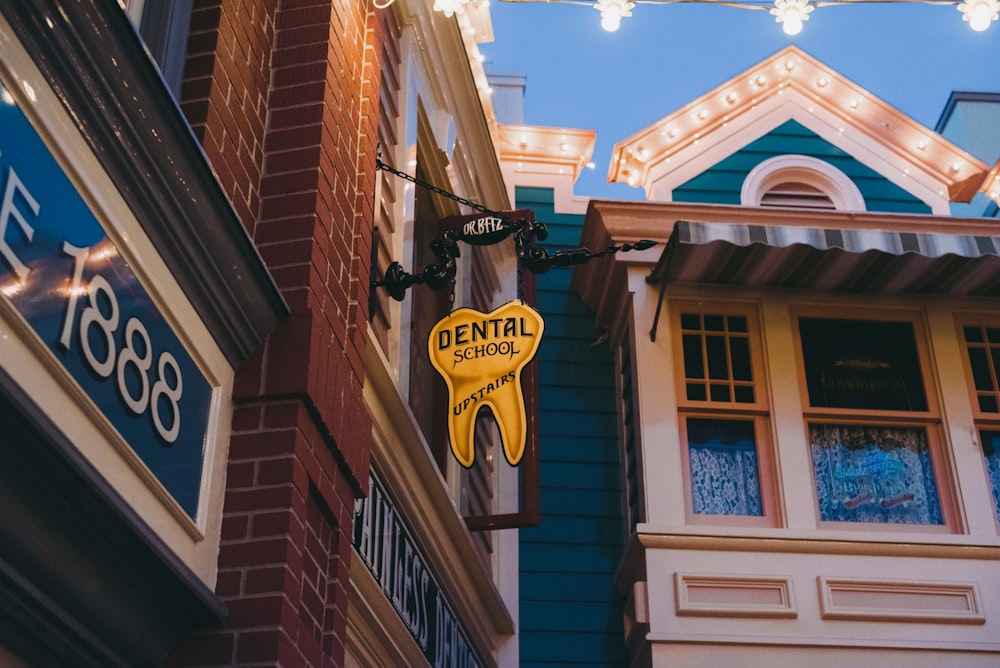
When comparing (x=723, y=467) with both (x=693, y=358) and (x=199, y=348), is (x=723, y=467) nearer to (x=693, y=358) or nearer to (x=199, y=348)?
(x=693, y=358)

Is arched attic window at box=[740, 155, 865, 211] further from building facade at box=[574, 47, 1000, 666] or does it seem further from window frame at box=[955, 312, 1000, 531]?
window frame at box=[955, 312, 1000, 531]

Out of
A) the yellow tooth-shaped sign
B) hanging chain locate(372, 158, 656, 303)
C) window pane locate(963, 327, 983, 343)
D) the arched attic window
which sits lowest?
the yellow tooth-shaped sign

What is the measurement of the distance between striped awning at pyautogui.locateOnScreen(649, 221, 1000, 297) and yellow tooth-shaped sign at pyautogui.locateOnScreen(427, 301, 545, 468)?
2.77m

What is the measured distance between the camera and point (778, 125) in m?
12.0

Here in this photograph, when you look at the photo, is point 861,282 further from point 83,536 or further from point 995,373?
point 83,536

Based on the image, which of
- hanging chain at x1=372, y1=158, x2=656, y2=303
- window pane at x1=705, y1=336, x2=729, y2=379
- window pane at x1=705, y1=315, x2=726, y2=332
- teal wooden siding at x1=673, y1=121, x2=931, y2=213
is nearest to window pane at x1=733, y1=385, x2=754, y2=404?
window pane at x1=705, y1=336, x2=729, y2=379

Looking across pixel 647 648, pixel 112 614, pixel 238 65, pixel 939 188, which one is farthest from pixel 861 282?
pixel 112 614

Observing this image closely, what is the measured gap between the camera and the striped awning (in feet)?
30.7

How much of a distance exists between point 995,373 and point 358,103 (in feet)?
19.7

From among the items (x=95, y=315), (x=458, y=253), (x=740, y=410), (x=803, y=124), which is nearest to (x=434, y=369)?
(x=458, y=253)

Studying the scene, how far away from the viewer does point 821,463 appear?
9516mm

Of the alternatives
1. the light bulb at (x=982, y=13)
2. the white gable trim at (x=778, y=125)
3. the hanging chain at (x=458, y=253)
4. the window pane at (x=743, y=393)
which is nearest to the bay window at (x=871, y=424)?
the window pane at (x=743, y=393)

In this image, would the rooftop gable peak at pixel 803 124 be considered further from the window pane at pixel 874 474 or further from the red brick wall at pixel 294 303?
the red brick wall at pixel 294 303

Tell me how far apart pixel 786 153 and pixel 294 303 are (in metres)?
7.78
